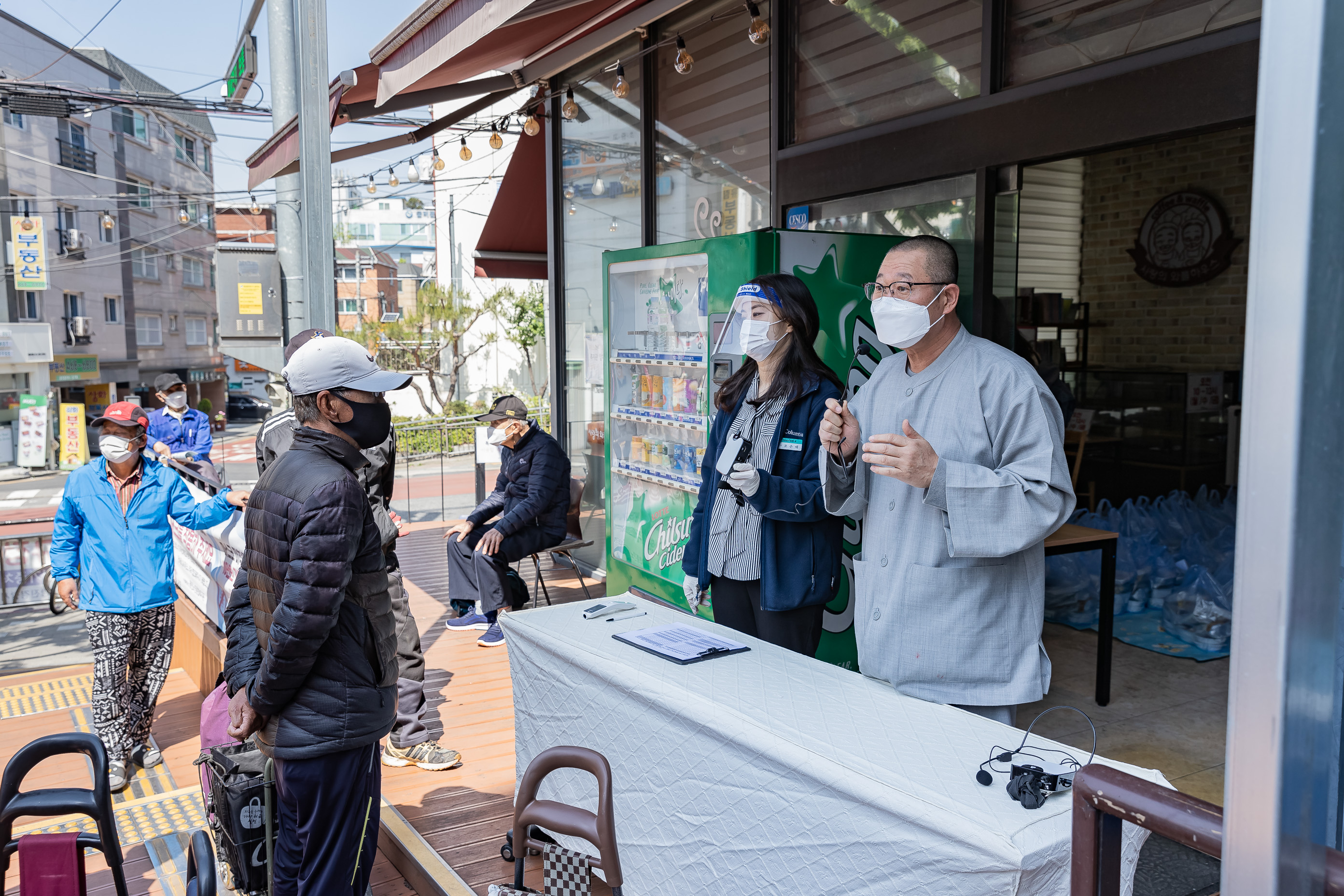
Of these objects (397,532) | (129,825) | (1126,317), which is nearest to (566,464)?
(397,532)

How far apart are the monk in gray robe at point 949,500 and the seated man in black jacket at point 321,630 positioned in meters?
1.35

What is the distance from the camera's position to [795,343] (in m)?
3.47

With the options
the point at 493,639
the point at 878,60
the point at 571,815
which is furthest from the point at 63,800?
the point at 878,60

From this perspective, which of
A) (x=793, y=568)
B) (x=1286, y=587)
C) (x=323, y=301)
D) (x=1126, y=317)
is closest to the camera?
(x=1286, y=587)

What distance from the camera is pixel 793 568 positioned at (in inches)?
130

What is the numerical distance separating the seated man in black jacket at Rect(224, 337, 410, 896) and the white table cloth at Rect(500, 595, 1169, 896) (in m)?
0.60

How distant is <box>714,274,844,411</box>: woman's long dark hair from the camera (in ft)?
11.2

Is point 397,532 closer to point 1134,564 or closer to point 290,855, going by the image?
point 290,855

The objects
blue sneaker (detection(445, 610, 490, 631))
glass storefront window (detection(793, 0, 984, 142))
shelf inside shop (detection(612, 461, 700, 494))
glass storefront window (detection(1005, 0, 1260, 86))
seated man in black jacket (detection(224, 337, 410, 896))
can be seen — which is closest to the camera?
seated man in black jacket (detection(224, 337, 410, 896))

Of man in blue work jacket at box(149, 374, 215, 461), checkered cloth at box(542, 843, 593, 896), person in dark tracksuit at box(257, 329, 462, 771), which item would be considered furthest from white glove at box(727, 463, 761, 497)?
man in blue work jacket at box(149, 374, 215, 461)

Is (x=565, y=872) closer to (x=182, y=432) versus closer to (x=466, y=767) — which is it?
(x=466, y=767)

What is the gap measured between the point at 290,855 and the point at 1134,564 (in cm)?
505

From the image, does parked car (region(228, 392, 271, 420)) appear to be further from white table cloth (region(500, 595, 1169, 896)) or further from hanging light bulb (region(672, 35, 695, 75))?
white table cloth (region(500, 595, 1169, 896))

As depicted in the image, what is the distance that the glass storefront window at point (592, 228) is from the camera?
7125 millimetres
